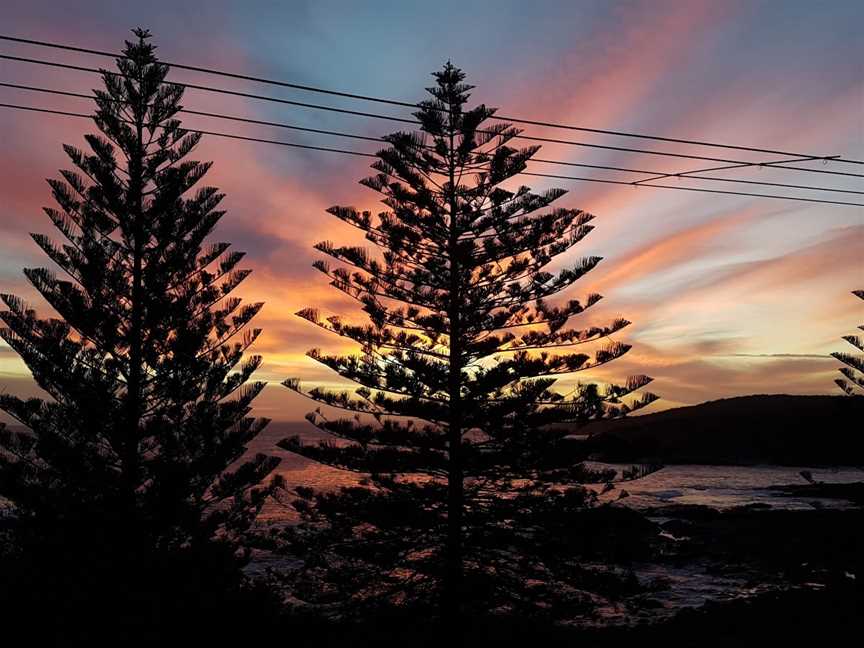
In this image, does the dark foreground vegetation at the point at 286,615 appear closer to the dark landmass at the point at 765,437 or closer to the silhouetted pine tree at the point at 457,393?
the silhouetted pine tree at the point at 457,393

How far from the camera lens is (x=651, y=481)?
50.5m

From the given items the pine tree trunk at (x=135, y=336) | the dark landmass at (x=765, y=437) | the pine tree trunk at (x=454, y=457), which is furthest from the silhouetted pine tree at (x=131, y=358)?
the dark landmass at (x=765, y=437)

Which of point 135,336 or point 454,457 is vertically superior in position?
point 135,336

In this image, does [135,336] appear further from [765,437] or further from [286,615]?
[765,437]

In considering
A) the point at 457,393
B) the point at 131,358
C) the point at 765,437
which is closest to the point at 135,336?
the point at 131,358

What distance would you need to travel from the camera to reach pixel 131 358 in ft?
36.2

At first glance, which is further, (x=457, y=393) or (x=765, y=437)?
(x=765, y=437)

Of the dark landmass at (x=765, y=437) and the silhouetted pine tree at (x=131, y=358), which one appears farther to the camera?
the dark landmass at (x=765, y=437)

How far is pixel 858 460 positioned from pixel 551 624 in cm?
6634

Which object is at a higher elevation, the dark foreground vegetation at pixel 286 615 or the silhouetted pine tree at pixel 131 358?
the silhouetted pine tree at pixel 131 358

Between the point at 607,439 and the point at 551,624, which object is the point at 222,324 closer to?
the point at 607,439

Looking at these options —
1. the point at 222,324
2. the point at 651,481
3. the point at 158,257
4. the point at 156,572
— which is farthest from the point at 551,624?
the point at 651,481

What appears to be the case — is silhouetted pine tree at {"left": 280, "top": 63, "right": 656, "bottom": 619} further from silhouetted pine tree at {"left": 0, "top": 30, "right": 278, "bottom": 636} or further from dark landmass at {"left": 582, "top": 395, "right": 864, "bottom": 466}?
dark landmass at {"left": 582, "top": 395, "right": 864, "bottom": 466}

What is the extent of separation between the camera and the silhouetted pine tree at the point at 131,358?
10.8 meters
